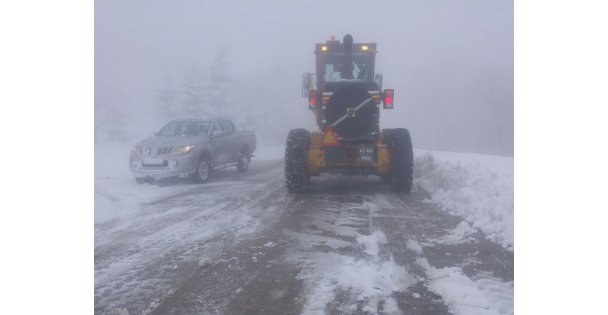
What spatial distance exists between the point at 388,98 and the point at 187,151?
480 cm

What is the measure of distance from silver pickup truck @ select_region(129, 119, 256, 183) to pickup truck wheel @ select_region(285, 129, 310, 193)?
3083 millimetres

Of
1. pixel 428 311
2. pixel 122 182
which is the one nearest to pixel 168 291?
pixel 428 311

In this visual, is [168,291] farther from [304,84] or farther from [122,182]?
[122,182]

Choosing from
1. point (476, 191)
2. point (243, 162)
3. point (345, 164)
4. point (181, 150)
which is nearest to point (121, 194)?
point (181, 150)

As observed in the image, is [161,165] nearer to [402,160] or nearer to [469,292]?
[402,160]

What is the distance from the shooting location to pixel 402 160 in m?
7.72

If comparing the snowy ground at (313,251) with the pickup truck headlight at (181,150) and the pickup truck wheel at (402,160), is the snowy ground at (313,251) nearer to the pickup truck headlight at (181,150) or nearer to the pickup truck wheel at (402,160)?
the pickup truck wheel at (402,160)

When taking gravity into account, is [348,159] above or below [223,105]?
below

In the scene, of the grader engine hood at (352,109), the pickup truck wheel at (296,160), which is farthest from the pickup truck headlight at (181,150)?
the grader engine hood at (352,109)

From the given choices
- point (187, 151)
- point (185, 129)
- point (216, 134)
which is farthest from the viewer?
point (185, 129)

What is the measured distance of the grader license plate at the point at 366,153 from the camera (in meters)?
7.69

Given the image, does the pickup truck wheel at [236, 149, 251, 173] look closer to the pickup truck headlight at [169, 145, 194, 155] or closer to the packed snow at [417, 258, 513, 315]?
the pickup truck headlight at [169, 145, 194, 155]

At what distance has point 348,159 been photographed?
7.73 meters
